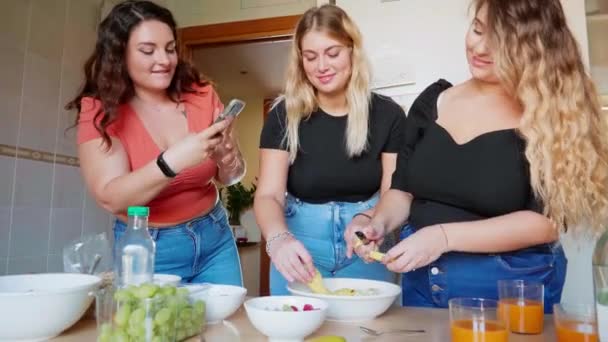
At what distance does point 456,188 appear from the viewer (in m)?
0.98

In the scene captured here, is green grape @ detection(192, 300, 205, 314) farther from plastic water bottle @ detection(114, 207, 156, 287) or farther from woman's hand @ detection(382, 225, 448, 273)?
woman's hand @ detection(382, 225, 448, 273)

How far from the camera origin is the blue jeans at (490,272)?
3.16ft

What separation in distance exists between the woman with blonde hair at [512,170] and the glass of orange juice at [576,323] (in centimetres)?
23

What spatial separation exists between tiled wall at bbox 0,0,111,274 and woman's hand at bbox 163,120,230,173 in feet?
3.79

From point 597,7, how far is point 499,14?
1.33 meters

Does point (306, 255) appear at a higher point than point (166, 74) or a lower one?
lower

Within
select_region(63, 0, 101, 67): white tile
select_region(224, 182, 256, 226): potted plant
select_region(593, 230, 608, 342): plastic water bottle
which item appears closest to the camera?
select_region(593, 230, 608, 342): plastic water bottle

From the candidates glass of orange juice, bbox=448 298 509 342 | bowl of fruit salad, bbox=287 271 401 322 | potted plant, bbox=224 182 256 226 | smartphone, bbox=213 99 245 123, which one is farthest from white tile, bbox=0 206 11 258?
potted plant, bbox=224 182 256 226

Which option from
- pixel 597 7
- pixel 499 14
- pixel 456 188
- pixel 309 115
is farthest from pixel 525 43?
pixel 597 7

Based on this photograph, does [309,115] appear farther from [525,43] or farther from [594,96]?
[594,96]

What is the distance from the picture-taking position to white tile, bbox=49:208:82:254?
2.03 metres

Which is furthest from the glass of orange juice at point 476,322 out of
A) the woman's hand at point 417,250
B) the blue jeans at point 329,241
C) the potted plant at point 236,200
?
the potted plant at point 236,200

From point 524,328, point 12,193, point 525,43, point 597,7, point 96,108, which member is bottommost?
point 524,328

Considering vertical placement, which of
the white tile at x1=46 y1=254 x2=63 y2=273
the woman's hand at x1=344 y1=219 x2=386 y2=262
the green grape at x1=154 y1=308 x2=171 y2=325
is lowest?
the white tile at x1=46 y1=254 x2=63 y2=273
